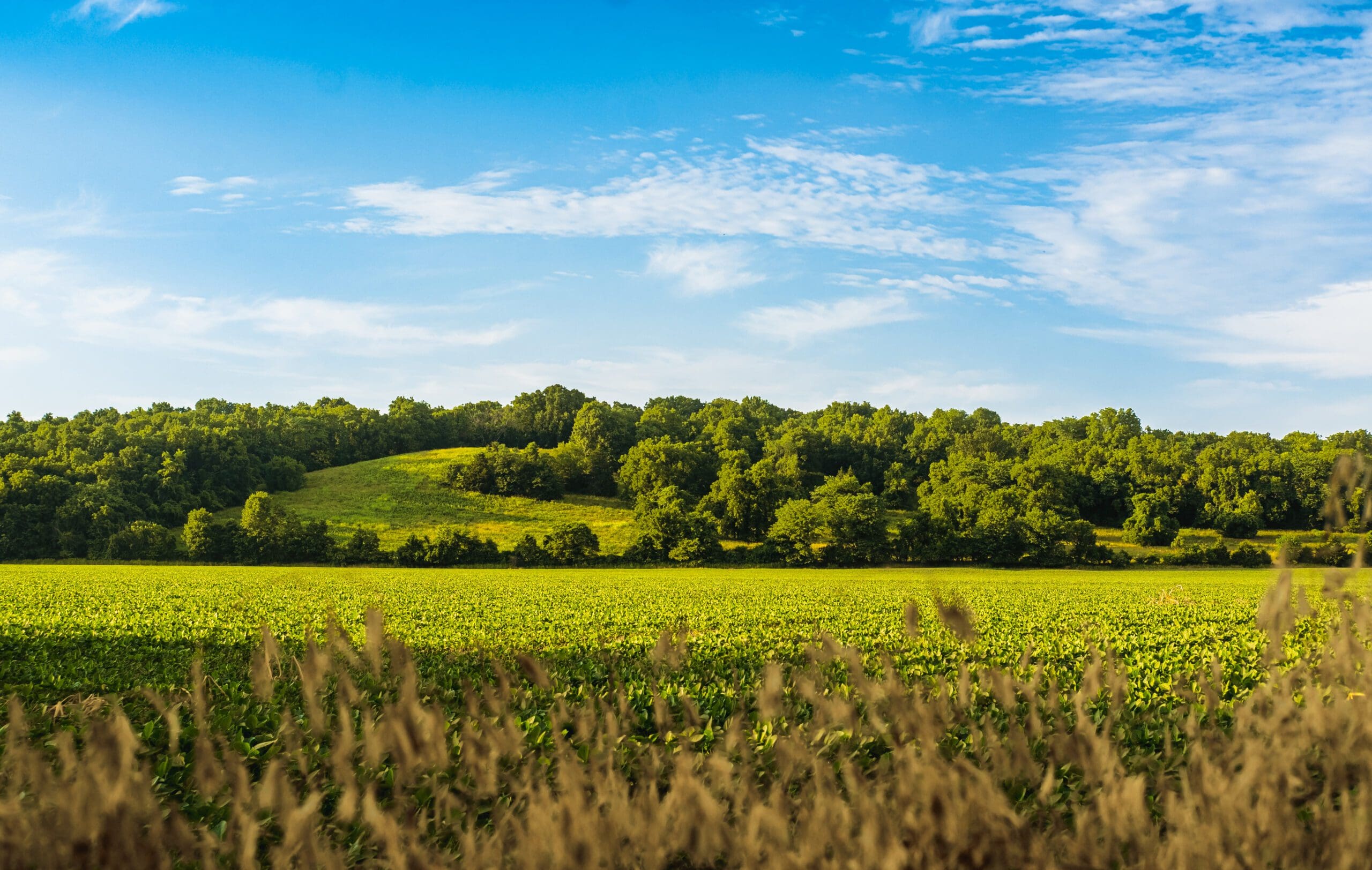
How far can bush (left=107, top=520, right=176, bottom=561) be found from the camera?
78.7 m

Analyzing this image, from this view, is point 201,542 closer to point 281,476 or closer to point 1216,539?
point 281,476

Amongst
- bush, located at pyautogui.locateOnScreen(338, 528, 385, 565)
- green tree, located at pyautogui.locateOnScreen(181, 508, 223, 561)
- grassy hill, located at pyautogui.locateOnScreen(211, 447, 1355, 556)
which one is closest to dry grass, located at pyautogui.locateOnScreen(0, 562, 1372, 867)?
bush, located at pyautogui.locateOnScreen(338, 528, 385, 565)

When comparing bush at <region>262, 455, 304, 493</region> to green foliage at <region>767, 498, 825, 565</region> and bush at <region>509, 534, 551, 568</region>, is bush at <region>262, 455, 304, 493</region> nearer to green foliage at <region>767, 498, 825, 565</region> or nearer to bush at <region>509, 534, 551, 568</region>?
bush at <region>509, 534, 551, 568</region>

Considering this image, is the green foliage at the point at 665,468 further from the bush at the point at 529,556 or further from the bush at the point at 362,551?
the bush at the point at 362,551

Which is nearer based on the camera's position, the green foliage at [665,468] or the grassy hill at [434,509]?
the grassy hill at [434,509]

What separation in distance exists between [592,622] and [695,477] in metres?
93.4

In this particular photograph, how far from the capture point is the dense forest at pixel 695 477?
80.5m

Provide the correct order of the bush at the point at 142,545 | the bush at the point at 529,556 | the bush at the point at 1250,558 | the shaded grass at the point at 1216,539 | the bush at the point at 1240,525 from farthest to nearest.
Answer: the bush at the point at 1240,525
the shaded grass at the point at 1216,539
the bush at the point at 142,545
the bush at the point at 1250,558
the bush at the point at 529,556

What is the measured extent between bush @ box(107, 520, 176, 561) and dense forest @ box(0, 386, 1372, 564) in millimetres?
151

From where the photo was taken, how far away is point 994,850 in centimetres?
316

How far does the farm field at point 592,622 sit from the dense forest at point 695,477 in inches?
994

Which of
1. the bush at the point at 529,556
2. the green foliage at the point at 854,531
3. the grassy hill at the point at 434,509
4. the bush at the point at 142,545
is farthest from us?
the grassy hill at the point at 434,509

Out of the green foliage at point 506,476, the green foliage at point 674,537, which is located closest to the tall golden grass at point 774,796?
the green foliage at point 674,537

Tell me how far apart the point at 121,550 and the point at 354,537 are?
21.3 meters
